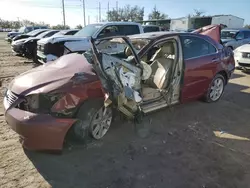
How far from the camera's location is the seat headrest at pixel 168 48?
5041 mm

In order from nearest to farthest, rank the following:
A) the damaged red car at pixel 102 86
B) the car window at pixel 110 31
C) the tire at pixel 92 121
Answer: the damaged red car at pixel 102 86
the tire at pixel 92 121
the car window at pixel 110 31

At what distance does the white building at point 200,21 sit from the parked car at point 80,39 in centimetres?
3087

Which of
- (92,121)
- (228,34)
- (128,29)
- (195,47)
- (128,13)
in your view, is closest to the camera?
(92,121)

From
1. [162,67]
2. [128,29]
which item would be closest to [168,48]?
[162,67]

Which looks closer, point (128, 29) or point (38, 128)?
point (38, 128)

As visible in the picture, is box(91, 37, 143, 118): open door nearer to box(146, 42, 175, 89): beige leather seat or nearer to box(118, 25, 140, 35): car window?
box(146, 42, 175, 89): beige leather seat

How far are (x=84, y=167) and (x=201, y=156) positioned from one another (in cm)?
169

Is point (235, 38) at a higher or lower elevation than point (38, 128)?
higher

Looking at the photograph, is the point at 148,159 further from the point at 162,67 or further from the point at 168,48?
the point at 168,48

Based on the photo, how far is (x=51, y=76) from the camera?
141 inches

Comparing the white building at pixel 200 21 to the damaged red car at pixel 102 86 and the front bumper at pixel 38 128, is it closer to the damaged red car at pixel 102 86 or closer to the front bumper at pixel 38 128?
the damaged red car at pixel 102 86

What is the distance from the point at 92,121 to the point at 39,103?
0.83 m

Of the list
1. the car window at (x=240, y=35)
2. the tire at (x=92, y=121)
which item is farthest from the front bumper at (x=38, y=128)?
the car window at (x=240, y=35)

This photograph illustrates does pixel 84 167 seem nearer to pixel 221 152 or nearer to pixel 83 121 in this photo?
pixel 83 121
